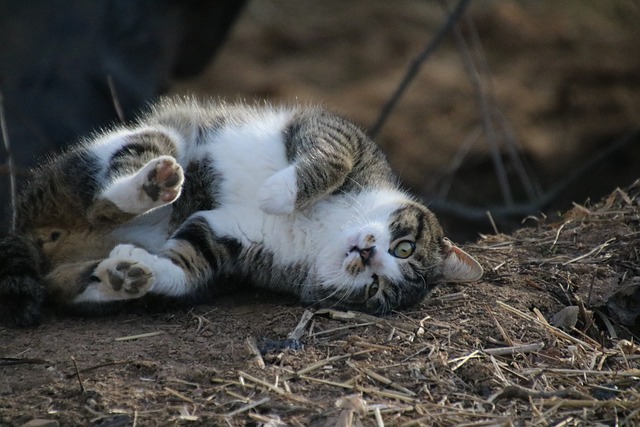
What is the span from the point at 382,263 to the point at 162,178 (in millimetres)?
1119

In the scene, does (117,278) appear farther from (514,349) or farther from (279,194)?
(514,349)

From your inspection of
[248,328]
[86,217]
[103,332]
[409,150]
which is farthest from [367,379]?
[409,150]

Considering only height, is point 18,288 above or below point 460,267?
above

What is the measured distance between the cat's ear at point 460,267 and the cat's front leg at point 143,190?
1.39 meters

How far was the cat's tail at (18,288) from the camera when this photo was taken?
362cm

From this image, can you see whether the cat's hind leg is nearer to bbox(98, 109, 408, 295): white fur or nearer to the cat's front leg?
bbox(98, 109, 408, 295): white fur

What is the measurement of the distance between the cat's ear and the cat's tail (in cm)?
196

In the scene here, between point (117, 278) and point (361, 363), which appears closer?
point (361, 363)

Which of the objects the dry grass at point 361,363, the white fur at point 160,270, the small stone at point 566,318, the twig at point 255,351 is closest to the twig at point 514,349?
the dry grass at point 361,363

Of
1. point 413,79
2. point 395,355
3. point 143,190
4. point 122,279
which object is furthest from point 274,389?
point 413,79

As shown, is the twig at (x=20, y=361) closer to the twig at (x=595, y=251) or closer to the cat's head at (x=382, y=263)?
the cat's head at (x=382, y=263)

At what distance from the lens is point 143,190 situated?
372 cm

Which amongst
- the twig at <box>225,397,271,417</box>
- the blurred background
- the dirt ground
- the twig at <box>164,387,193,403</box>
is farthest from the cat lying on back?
the blurred background

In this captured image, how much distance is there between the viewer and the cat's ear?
4.02 meters
